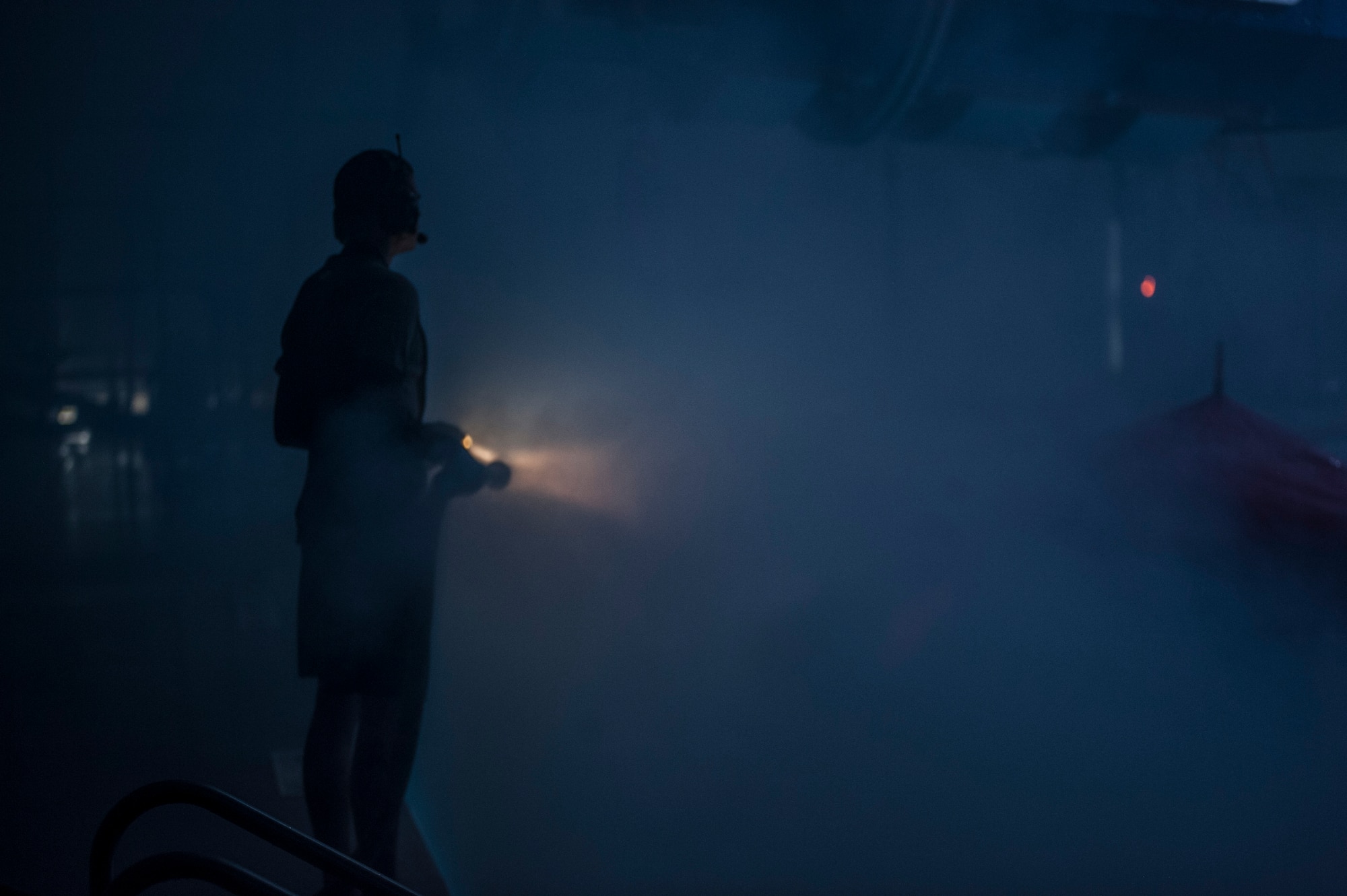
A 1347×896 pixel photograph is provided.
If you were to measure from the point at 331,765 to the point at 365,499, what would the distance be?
1.37ft

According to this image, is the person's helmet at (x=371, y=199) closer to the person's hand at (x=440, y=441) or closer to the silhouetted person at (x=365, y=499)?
the silhouetted person at (x=365, y=499)

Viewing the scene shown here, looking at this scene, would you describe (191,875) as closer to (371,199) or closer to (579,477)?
(371,199)

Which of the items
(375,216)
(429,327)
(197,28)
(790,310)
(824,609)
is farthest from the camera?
(824,609)

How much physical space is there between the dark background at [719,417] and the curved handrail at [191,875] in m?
0.99

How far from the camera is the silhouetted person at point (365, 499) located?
1.17 m

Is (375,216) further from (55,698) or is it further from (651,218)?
(55,698)

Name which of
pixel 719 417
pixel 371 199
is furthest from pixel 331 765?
pixel 719 417

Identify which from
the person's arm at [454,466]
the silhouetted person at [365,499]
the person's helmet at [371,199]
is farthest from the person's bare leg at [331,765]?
the person's helmet at [371,199]

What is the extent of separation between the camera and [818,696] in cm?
264

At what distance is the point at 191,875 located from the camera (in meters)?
0.70

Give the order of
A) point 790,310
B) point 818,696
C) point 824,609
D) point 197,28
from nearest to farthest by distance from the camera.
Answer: point 197,28, point 818,696, point 790,310, point 824,609

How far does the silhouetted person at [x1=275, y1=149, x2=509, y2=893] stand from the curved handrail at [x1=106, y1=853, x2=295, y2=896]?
466mm

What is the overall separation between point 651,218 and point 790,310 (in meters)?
0.62

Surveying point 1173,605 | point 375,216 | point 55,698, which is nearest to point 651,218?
point 375,216
